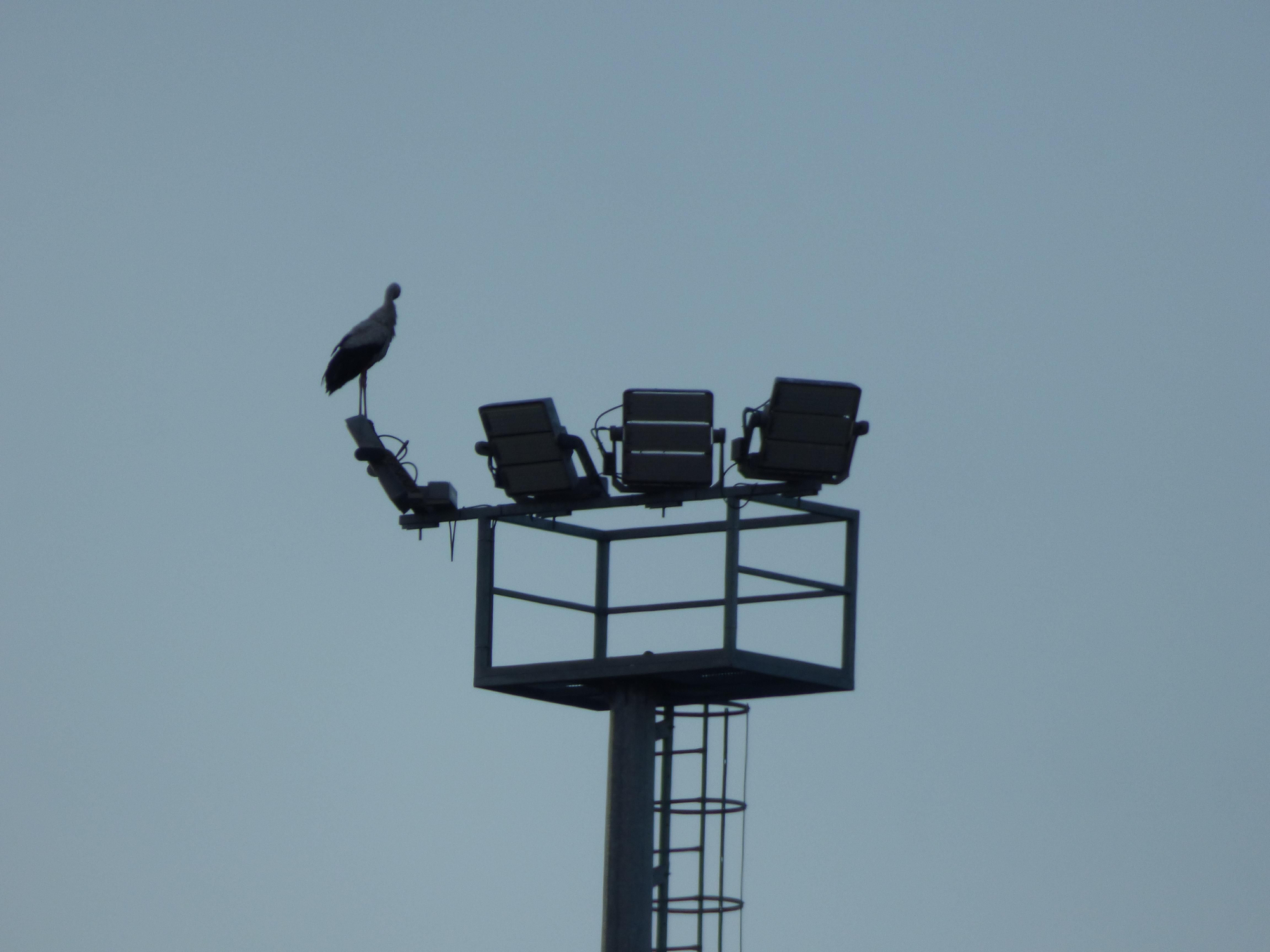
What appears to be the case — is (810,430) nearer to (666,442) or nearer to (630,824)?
(666,442)

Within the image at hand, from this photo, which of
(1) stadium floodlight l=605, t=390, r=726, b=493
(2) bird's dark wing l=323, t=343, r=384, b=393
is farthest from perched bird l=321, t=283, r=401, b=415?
(1) stadium floodlight l=605, t=390, r=726, b=493

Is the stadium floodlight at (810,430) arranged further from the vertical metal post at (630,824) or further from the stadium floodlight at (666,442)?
the vertical metal post at (630,824)

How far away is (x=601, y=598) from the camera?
99.0 feet

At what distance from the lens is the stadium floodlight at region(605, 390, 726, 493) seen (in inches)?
1122

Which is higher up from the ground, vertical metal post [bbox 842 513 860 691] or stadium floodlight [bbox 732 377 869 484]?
stadium floodlight [bbox 732 377 869 484]

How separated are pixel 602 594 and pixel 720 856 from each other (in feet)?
11.1

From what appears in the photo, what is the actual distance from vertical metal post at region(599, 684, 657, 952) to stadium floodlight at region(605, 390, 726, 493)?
7.47 feet

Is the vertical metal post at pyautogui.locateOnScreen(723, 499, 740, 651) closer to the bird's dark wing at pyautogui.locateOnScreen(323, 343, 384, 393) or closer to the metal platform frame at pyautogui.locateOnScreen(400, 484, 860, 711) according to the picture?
the metal platform frame at pyautogui.locateOnScreen(400, 484, 860, 711)

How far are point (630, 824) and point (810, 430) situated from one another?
14.5 feet

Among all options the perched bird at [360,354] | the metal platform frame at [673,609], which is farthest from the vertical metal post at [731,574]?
the perched bird at [360,354]

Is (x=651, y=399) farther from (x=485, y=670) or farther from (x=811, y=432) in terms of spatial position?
(x=485, y=670)

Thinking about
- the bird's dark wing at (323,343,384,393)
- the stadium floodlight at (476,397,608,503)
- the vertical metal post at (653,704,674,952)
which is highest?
the bird's dark wing at (323,343,384,393)

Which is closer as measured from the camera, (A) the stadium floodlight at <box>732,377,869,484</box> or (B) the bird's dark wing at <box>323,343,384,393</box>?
(A) the stadium floodlight at <box>732,377,869,484</box>

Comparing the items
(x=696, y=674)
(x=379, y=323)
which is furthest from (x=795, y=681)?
(x=379, y=323)
